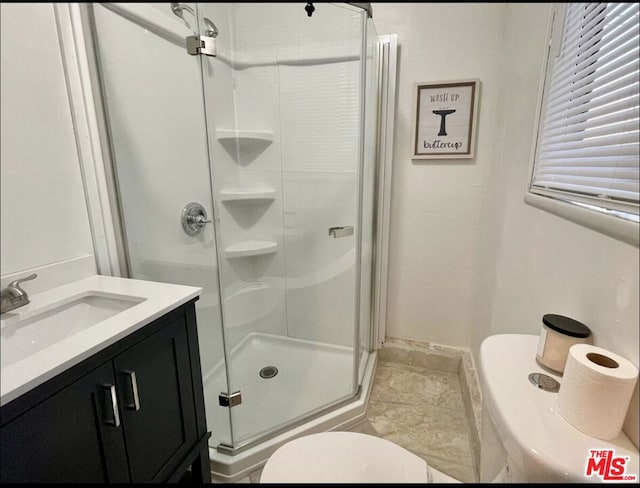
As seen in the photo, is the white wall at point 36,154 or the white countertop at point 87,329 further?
the white wall at point 36,154

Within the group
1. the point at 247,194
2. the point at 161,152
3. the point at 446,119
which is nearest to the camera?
the point at 161,152

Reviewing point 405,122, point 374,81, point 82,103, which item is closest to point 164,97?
point 82,103

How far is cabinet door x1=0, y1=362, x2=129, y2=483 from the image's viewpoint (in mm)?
609

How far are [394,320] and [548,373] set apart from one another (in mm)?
1419

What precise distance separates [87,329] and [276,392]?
1.08m

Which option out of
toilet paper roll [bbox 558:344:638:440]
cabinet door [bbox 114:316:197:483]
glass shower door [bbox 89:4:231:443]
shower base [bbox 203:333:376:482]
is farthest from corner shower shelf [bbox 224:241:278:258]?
toilet paper roll [bbox 558:344:638:440]

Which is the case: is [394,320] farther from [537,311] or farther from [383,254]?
[537,311]

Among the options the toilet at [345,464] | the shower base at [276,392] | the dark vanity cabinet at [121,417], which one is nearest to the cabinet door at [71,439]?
the dark vanity cabinet at [121,417]

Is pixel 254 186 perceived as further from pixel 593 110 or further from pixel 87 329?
pixel 593 110

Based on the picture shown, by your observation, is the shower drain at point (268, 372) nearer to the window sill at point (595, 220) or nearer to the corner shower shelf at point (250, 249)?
the corner shower shelf at point (250, 249)

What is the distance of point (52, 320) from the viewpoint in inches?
37.1

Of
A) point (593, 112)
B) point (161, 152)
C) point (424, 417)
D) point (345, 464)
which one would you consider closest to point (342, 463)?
point (345, 464)

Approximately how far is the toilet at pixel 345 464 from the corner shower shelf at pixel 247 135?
1.52 metres

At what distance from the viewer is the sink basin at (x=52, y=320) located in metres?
0.83
